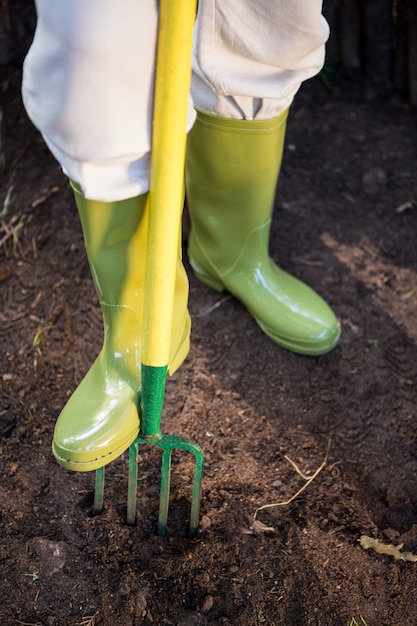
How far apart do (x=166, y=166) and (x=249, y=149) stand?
0.48 metres

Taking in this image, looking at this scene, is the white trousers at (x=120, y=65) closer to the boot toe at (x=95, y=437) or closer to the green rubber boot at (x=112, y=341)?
the green rubber boot at (x=112, y=341)

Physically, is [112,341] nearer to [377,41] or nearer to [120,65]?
[120,65]

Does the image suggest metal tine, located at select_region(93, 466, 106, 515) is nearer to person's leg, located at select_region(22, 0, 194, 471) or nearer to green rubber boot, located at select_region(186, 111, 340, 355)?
person's leg, located at select_region(22, 0, 194, 471)

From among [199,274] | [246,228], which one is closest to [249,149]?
[246,228]

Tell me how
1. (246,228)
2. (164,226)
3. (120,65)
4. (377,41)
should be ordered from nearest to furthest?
(120,65)
(164,226)
(246,228)
(377,41)

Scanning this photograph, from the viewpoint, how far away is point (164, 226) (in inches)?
54.0

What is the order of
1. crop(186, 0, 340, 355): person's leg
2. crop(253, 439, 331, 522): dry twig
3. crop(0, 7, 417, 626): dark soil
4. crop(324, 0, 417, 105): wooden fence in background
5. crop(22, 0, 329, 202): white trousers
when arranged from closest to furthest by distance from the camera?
crop(22, 0, 329, 202): white trousers < crop(186, 0, 340, 355): person's leg < crop(0, 7, 417, 626): dark soil < crop(253, 439, 331, 522): dry twig < crop(324, 0, 417, 105): wooden fence in background

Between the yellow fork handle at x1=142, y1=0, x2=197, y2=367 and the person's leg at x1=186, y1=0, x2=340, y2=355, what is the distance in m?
0.23

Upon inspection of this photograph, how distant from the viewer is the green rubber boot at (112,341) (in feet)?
4.82

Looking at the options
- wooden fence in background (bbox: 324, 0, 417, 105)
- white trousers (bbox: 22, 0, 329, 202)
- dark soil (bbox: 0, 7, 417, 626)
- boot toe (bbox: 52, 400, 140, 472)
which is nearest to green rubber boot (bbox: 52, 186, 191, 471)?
boot toe (bbox: 52, 400, 140, 472)

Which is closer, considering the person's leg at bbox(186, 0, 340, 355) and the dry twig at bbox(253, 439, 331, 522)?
the person's leg at bbox(186, 0, 340, 355)

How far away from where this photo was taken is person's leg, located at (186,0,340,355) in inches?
57.5

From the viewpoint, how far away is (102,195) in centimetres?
135

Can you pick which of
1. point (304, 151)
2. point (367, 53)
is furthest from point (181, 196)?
→ point (367, 53)
